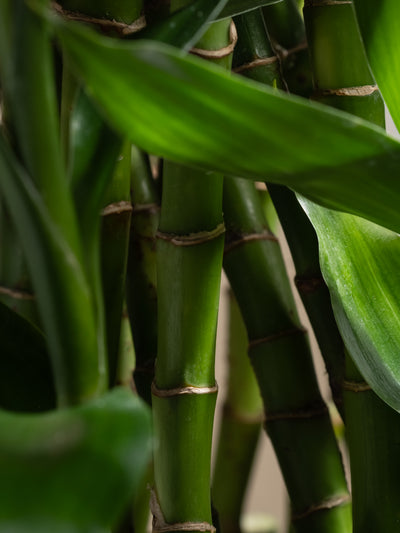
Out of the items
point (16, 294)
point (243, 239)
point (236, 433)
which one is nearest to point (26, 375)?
point (16, 294)

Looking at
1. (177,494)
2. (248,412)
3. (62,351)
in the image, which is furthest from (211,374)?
(248,412)

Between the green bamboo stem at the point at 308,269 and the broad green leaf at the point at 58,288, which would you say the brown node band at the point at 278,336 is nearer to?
the green bamboo stem at the point at 308,269

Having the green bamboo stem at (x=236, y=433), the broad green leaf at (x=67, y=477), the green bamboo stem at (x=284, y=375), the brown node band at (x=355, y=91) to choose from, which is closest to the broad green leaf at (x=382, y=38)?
the brown node band at (x=355, y=91)

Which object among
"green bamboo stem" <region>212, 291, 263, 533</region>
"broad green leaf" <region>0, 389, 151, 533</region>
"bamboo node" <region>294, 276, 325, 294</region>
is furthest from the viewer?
"green bamboo stem" <region>212, 291, 263, 533</region>

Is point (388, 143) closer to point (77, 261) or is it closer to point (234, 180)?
point (77, 261)

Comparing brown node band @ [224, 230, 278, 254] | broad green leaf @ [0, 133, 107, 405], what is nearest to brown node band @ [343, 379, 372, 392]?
brown node band @ [224, 230, 278, 254]

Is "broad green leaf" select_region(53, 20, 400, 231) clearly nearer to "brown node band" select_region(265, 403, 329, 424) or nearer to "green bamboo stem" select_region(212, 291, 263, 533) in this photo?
"brown node band" select_region(265, 403, 329, 424)
